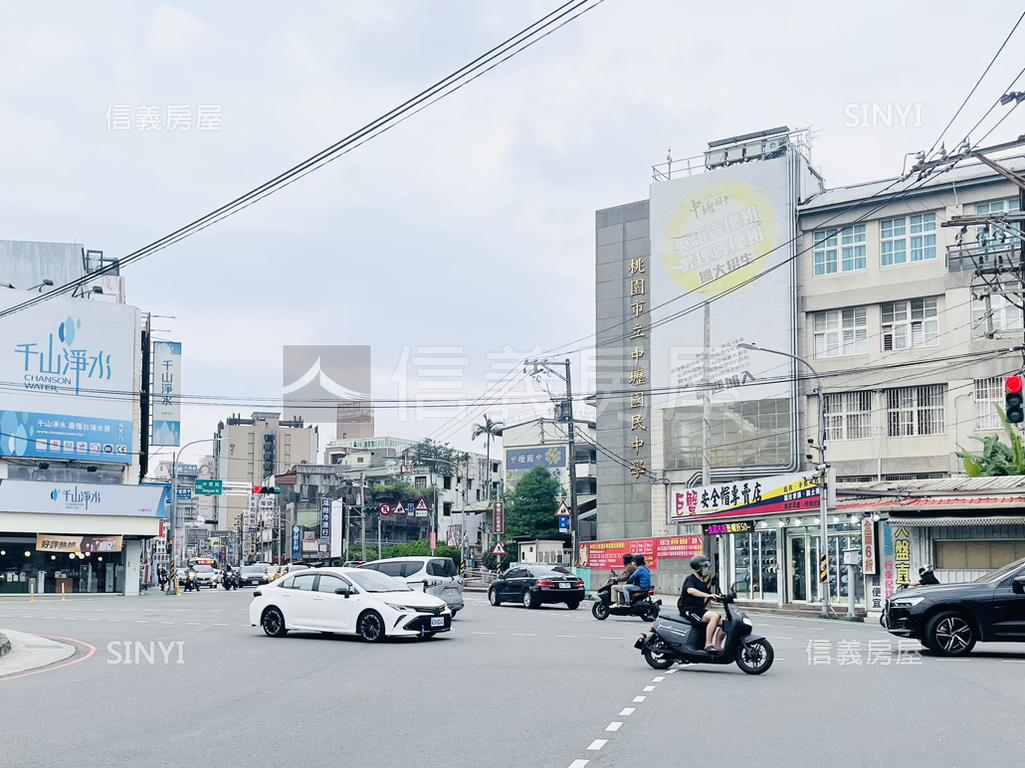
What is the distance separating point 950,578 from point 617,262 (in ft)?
105

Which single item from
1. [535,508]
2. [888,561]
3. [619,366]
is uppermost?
[619,366]

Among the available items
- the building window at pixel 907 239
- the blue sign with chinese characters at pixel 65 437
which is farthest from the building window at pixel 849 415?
the blue sign with chinese characters at pixel 65 437

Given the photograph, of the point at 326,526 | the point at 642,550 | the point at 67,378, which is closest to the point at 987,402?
the point at 642,550

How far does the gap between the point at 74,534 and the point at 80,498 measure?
5.96ft

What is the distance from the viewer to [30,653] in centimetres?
2109

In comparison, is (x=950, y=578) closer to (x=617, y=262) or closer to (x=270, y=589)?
(x=270, y=589)

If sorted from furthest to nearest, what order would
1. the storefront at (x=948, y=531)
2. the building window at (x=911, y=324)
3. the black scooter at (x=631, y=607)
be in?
the building window at (x=911, y=324) → the storefront at (x=948, y=531) → the black scooter at (x=631, y=607)

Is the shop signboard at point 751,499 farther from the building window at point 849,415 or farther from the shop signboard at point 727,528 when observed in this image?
the building window at point 849,415

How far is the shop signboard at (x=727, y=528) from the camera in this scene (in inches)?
1679

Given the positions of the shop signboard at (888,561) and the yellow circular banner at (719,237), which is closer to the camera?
the shop signboard at (888,561)

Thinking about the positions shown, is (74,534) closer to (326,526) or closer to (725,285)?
(725,285)

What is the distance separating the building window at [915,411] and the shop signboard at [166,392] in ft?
118

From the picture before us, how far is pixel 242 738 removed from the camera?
10.9 meters

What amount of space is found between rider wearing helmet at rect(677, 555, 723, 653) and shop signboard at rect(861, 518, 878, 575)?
768 inches
